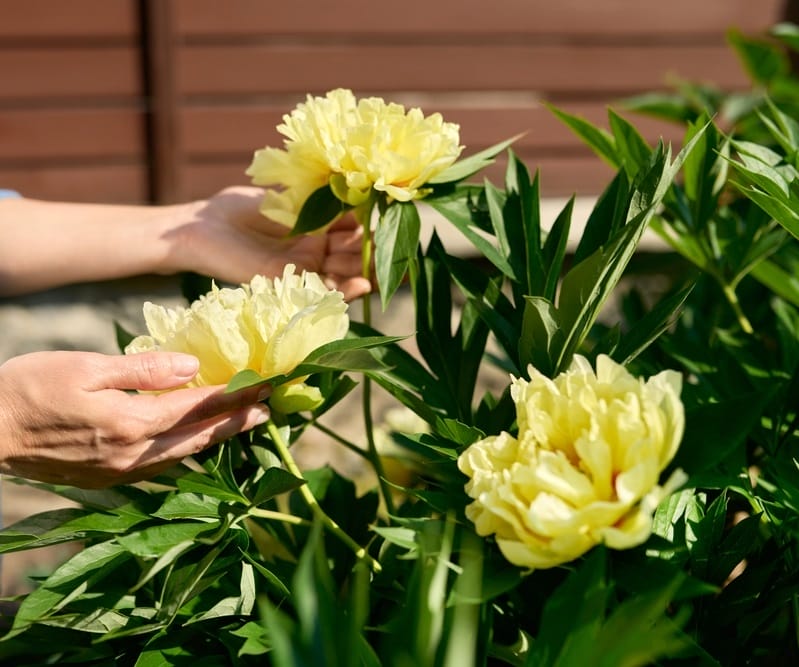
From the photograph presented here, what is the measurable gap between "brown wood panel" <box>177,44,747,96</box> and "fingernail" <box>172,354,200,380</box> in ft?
6.89

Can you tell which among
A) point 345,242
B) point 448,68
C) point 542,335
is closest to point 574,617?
point 542,335

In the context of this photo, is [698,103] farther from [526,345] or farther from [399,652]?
[399,652]

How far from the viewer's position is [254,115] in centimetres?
264

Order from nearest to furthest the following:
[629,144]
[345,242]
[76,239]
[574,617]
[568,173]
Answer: [574,617], [629,144], [345,242], [76,239], [568,173]

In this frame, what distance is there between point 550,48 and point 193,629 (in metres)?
2.43

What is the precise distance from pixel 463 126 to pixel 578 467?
7.64 feet

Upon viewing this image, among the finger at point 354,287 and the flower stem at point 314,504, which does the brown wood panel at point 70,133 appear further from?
the flower stem at point 314,504

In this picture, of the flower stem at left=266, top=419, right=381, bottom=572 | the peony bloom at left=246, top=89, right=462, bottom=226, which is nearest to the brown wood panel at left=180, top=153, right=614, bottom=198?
the peony bloom at left=246, top=89, right=462, bottom=226

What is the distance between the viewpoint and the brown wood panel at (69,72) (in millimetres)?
2502

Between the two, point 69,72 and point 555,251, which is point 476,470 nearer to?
point 555,251

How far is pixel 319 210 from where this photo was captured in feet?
2.59

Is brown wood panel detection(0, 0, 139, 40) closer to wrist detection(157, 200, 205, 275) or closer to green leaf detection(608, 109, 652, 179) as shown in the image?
wrist detection(157, 200, 205, 275)

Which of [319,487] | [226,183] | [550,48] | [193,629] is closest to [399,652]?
[193,629]

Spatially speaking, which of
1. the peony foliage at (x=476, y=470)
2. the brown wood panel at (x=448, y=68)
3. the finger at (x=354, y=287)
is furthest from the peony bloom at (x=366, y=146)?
the brown wood panel at (x=448, y=68)
